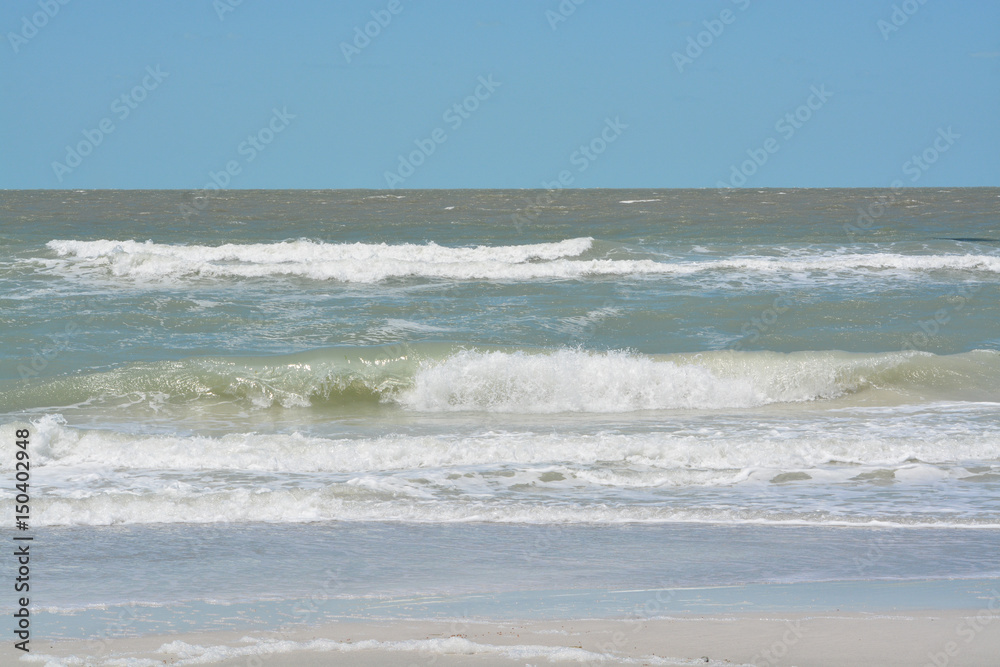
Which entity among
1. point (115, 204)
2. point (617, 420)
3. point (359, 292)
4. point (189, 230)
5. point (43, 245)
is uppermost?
point (115, 204)

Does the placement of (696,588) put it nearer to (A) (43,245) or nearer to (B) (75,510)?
(B) (75,510)

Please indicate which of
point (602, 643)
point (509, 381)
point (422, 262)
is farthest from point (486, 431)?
point (422, 262)

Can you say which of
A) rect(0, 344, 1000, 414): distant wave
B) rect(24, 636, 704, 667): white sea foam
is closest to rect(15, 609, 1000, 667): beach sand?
rect(24, 636, 704, 667): white sea foam

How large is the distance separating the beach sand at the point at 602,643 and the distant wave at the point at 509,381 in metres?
5.53

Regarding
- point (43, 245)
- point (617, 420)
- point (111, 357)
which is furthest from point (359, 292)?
point (43, 245)

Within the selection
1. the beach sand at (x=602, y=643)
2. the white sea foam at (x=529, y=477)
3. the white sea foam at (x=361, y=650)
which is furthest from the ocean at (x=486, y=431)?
the white sea foam at (x=361, y=650)

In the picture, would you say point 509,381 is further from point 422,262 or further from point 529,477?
point 422,262

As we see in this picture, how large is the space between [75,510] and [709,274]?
45.7 feet

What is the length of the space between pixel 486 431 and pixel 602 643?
4.46 m

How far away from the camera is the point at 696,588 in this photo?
4195mm

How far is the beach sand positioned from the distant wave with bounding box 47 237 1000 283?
1360 cm

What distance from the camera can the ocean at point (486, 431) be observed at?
4418 millimetres

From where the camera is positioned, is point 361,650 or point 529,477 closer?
point 361,650

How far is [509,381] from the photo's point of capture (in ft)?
31.0
